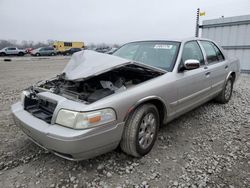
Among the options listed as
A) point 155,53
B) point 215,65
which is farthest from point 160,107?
point 215,65

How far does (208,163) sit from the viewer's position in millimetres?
2457

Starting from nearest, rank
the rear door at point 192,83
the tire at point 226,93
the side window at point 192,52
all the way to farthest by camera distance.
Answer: the rear door at point 192,83, the side window at point 192,52, the tire at point 226,93

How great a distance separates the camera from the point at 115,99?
210cm

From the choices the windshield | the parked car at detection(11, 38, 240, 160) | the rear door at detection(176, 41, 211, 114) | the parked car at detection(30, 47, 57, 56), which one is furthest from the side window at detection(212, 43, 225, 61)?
the parked car at detection(30, 47, 57, 56)

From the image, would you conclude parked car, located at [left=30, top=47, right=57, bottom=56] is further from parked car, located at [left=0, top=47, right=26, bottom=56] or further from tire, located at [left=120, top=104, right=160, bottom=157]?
tire, located at [left=120, top=104, right=160, bottom=157]

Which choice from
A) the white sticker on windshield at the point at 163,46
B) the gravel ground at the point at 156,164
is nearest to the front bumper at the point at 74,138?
the gravel ground at the point at 156,164

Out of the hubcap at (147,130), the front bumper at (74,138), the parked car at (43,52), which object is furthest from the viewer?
the parked car at (43,52)

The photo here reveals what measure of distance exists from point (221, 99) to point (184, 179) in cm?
294

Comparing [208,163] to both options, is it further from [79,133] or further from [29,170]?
[29,170]

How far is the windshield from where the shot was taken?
3.01 meters

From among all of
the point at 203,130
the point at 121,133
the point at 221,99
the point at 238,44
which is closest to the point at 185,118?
the point at 203,130

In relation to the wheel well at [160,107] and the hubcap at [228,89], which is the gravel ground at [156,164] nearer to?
the wheel well at [160,107]

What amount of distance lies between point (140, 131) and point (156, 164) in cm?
46

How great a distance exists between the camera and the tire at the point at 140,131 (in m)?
2.29
